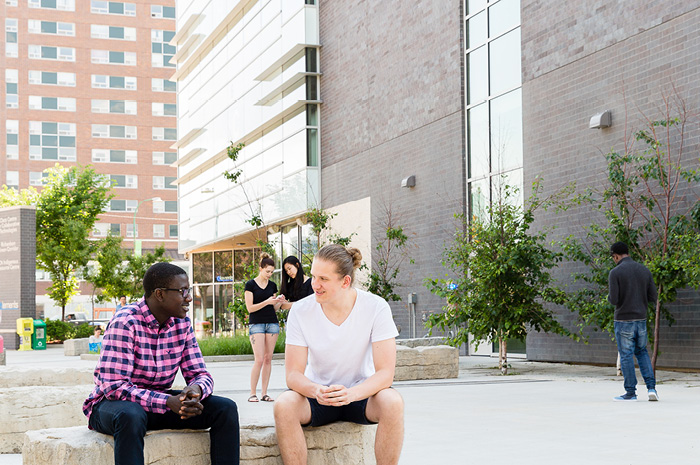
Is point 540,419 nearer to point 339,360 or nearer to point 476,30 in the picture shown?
point 339,360

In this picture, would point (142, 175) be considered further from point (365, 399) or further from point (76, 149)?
point (365, 399)

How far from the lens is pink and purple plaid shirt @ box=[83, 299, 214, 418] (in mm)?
4484

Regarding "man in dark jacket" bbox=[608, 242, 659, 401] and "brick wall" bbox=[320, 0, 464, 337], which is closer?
"man in dark jacket" bbox=[608, 242, 659, 401]

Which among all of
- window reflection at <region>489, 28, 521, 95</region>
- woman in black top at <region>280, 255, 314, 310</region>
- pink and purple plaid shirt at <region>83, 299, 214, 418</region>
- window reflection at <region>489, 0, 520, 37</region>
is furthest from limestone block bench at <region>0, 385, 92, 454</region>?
window reflection at <region>489, 0, 520, 37</region>

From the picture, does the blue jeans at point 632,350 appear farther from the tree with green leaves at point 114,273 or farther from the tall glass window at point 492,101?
the tree with green leaves at point 114,273

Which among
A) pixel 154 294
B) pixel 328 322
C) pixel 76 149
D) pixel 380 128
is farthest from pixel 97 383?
pixel 76 149

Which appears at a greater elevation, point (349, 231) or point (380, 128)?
point (380, 128)

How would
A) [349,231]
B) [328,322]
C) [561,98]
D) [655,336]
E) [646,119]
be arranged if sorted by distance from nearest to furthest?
[328,322] < [655,336] < [646,119] < [561,98] < [349,231]

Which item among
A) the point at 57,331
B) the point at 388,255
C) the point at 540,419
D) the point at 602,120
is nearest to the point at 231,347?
the point at 388,255

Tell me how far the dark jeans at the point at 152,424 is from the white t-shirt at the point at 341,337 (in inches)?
22.8

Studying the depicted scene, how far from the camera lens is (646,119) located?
14.6 meters

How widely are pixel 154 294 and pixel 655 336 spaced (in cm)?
964

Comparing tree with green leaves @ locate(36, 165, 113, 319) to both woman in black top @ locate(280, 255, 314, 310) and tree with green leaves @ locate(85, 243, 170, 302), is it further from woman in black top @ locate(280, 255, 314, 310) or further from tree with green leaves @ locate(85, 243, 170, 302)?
woman in black top @ locate(280, 255, 314, 310)

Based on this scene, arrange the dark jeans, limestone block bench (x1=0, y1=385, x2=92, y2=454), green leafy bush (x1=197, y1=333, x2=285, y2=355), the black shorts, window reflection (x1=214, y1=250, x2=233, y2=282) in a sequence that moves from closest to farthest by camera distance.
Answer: the dark jeans, the black shorts, limestone block bench (x1=0, y1=385, x2=92, y2=454), green leafy bush (x1=197, y1=333, x2=285, y2=355), window reflection (x1=214, y1=250, x2=233, y2=282)
